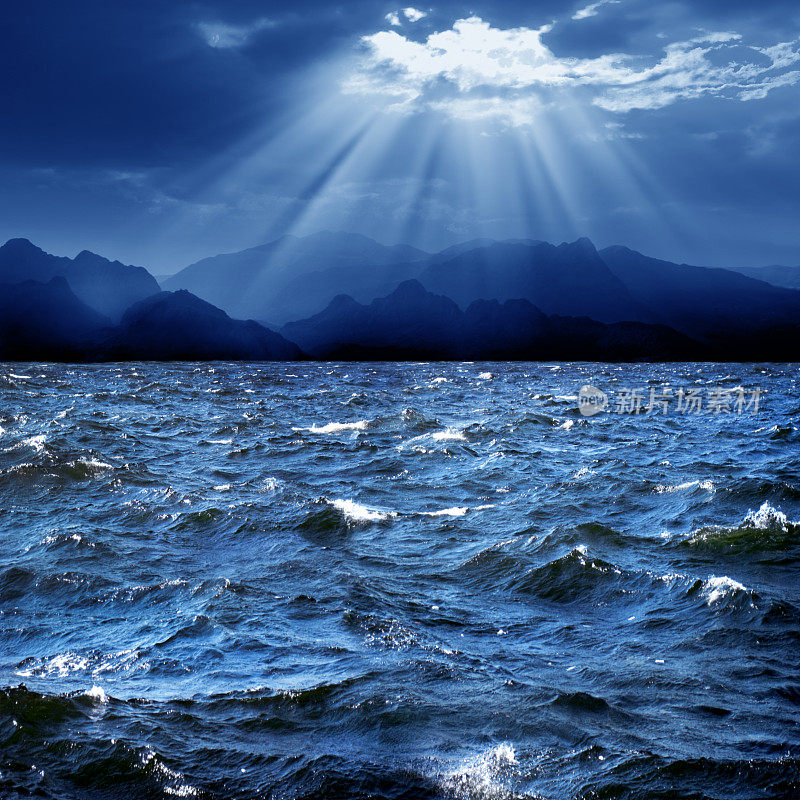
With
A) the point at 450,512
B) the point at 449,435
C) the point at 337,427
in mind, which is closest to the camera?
the point at 450,512

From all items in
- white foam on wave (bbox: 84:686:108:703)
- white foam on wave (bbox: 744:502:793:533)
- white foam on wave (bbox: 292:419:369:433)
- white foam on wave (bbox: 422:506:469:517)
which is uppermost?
white foam on wave (bbox: 292:419:369:433)

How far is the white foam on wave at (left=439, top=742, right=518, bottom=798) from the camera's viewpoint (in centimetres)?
577

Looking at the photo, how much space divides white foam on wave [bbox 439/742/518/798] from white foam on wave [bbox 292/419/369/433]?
2348cm

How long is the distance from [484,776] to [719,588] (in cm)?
583

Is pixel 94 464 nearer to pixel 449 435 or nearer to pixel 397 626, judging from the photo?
pixel 449 435

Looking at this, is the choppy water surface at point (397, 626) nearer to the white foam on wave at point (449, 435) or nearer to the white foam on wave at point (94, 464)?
the white foam on wave at point (94, 464)

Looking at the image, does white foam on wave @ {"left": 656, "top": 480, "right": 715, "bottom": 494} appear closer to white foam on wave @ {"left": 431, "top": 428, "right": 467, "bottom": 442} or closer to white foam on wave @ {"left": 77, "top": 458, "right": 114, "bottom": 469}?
white foam on wave @ {"left": 431, "top": 428, "right": 467, "bottom": 442}

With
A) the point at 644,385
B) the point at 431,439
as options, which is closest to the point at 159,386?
the point at 431,439

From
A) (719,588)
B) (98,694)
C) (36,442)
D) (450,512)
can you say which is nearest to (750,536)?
(719,588)

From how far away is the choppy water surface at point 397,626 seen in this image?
20.4 feet

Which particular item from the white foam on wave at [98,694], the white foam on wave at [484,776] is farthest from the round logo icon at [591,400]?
the white foam on wave at [98,694]

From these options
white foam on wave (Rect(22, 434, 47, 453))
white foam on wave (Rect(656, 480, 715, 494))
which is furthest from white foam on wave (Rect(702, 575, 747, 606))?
white foam on wave (Rect(22, 434, 47, 453))

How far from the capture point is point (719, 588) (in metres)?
10.3

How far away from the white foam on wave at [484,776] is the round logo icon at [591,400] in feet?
105
